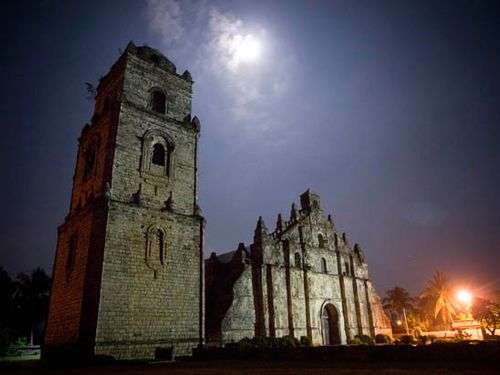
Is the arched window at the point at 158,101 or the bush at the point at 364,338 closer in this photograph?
the arched window at the point at 158,101

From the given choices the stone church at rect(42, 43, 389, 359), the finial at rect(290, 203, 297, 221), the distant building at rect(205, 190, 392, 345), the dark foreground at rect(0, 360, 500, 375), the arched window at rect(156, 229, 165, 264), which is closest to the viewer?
the dark foreground at rect(0, 360, 500, 375)

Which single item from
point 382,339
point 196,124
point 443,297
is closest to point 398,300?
point 443,297

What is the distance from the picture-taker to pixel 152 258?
58.8ft

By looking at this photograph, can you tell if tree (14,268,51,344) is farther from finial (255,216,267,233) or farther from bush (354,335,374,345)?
bush (354,335,374,345)

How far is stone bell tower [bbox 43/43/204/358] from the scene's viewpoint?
16.0 meters

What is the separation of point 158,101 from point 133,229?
8.78 m

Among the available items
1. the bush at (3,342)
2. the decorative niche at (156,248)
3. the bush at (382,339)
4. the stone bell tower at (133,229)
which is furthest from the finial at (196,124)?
the bush at (3,342)

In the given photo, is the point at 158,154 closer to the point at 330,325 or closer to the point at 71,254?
the point at 71,254

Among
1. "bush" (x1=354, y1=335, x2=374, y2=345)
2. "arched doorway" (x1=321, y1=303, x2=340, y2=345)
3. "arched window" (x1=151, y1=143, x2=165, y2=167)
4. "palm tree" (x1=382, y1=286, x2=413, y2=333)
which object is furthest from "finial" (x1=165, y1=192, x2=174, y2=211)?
"palm tree" (x1=382, y1=286, x2=413, y2=333)

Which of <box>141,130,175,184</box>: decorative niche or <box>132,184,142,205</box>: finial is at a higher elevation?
<box>141,130,175,184</box>: decorative niche

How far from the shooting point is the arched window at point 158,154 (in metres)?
20.8

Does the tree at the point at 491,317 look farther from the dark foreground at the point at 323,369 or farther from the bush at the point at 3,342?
the bush at the point at 3,342

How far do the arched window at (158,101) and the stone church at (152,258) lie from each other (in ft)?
0.22

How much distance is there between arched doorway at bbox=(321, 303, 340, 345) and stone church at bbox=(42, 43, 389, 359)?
83 millimetres
